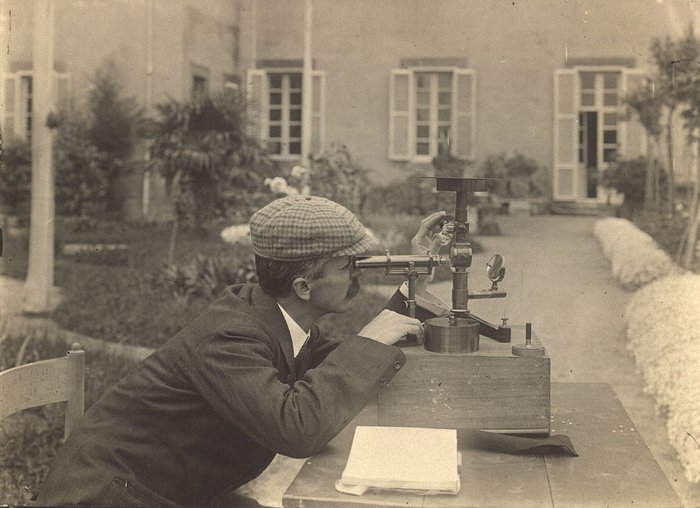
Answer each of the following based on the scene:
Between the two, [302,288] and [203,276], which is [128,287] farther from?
[302,288]

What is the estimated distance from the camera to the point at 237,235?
5.27m

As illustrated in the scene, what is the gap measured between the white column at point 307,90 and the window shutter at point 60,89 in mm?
1613

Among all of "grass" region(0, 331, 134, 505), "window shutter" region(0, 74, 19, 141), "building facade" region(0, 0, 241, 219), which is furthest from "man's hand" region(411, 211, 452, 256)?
"window shutter" region(0, 74, 19, 141)

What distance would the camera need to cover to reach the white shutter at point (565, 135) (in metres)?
4.03

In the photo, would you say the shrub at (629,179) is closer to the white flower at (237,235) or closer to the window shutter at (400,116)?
the window shutter at (400,116)

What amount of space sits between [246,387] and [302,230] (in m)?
0.38

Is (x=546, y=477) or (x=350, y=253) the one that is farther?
(x=350, y=253)

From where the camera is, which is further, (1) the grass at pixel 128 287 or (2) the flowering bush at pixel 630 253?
(1) the grass at pixel 128 287

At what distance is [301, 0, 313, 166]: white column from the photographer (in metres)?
4.33

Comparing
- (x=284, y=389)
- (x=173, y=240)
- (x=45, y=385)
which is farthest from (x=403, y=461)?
(x=173, y=240)

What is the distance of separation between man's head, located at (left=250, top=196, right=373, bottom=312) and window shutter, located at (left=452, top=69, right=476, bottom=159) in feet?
8.61

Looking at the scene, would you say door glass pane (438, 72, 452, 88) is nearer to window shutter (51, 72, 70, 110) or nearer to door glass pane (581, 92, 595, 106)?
door glass pane (581, 92, 595, 106)

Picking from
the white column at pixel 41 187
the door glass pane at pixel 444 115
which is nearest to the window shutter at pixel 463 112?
the door glass pane at pixel 444 115

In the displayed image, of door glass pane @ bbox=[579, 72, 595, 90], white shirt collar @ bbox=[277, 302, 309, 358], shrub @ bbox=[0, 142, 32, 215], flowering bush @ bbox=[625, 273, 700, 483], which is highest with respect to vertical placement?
door glass pane @ bbox=[579, 72, 595, 90]
